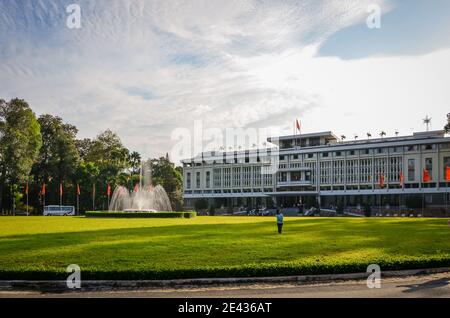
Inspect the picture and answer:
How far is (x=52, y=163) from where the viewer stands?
8700 centimetres

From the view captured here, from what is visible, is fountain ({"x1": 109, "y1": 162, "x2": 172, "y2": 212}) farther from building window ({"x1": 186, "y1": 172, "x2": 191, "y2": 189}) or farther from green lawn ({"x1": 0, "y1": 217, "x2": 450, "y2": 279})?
green lawn ({"x1": 0, "y1": 217, "x2": 450, "y2": 279})

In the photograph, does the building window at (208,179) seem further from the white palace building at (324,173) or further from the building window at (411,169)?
the building window at (411,169)

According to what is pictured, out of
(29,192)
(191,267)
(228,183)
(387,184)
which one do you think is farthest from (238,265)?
(228,183)

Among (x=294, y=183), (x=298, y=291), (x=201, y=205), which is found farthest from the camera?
(x=201, y=205)

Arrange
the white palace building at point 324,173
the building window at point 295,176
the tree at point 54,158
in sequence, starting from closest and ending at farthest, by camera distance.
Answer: the white palace building at point 324,173
the tree at point 54,158
the building window at point 295,176

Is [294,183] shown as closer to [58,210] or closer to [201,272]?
[58,210]

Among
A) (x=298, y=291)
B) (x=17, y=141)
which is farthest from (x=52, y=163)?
(x=298, y=291)

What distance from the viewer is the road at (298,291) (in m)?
13.0

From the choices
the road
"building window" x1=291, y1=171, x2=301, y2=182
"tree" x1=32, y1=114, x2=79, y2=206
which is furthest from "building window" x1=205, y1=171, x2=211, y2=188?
the road

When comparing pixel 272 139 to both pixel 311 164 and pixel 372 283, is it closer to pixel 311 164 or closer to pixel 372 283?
pixel 311 164

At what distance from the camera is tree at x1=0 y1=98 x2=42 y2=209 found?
69312 mm

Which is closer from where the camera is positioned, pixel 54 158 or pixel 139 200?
pixel 139 200

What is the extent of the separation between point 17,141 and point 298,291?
2600 inches

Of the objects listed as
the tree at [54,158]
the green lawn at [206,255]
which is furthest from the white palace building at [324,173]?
the green lawn at [206,255]
